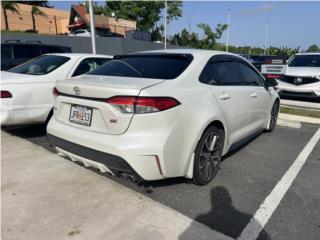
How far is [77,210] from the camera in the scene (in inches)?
116

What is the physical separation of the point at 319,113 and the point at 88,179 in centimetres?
581

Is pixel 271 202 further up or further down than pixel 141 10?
further down

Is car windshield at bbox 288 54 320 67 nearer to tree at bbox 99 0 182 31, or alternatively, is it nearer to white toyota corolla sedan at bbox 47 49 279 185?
white toyota corolla sedan at bbox 47 49 279 185

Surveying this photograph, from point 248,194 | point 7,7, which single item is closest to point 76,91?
point 248,194

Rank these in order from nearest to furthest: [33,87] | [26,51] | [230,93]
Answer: [230,93] < [33,87] < [26,51]

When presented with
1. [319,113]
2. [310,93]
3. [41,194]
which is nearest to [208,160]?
[41,194]

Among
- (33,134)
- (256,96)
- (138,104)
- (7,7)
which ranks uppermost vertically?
(7,7)

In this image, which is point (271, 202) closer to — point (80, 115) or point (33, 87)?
point (80, 115)

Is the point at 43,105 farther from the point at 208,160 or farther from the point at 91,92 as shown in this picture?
the point at 208,160

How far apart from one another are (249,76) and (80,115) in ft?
9.05

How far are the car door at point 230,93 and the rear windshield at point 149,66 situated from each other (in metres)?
0.31

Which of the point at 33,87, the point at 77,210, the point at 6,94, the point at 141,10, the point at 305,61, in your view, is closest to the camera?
the point at 77,210

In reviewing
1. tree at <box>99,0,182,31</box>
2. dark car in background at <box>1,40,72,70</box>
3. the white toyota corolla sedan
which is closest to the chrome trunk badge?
the white toyota corolla sedan

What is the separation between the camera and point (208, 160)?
3471 millimetres
